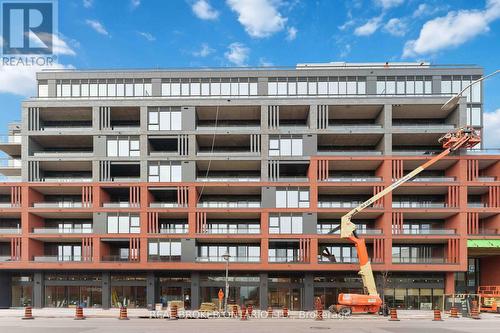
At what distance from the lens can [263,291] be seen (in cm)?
4328

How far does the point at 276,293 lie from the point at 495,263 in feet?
83.6

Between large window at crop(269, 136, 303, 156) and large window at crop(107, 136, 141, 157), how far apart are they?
49.4 ft

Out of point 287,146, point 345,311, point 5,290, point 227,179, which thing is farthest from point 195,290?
point 5,290

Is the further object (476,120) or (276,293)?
(476,120)

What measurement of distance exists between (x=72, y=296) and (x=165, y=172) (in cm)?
1745

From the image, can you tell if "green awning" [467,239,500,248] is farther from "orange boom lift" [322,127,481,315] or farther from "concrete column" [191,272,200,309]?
"concrete column" [191,272,200,309]

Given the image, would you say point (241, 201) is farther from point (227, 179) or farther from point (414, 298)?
point (414, 298)

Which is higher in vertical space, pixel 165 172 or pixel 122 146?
pixel 122 146

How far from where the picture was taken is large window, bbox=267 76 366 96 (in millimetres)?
48594

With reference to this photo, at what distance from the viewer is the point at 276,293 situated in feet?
146

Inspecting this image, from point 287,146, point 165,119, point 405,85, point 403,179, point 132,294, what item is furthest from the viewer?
point 405,85

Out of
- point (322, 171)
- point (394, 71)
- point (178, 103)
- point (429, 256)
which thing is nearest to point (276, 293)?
point (322, 171)

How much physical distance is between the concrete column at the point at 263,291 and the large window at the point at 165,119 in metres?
18.6

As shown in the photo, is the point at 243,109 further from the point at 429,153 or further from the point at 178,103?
the point at 429,153
